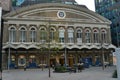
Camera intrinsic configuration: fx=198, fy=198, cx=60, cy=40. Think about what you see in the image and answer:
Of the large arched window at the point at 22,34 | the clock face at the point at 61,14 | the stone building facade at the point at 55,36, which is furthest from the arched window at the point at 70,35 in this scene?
the large arched window at the point at 22,34

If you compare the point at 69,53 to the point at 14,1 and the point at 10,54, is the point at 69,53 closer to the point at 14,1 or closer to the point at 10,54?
the point at 10,54

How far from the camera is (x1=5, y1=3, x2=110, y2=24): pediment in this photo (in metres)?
44.7

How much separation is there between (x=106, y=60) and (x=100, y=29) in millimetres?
7952

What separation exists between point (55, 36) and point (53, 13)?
8.04 metres

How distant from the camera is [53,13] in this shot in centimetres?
4700

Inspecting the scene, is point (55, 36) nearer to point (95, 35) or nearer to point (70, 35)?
point (70, 35)

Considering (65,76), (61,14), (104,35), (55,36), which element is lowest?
(65,76)

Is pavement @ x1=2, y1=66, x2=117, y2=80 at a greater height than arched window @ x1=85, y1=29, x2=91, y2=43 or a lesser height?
lesser

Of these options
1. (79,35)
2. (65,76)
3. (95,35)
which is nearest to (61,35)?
(79,35)

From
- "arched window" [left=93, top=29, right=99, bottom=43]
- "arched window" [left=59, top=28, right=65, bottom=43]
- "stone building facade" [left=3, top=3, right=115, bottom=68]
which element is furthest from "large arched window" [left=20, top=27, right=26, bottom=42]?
"arched window" [left=93, top=29, right=99, bottom=43]

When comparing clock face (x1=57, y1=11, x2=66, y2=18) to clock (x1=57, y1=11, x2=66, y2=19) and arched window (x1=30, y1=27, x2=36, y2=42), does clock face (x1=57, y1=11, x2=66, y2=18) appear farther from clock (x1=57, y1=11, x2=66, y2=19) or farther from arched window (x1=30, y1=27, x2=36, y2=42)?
arched window (x1=30, y1=27, x2=36, y2=42)

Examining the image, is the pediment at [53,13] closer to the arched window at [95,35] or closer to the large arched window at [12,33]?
the large arched window at [12,33]

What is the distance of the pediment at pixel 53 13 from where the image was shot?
44.7 meters

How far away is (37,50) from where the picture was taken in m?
43.7
